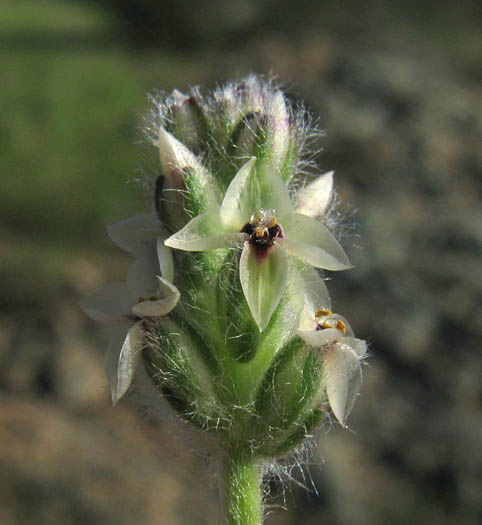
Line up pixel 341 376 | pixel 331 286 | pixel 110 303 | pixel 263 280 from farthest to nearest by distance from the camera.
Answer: pixel 331 286, pixel 110 303, pixel 341 376, pixel 263 280

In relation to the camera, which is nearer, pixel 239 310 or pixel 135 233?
pixel 239 310

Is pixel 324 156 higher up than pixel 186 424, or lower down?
lower down

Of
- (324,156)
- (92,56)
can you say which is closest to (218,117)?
(324,156)

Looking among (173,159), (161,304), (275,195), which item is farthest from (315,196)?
(161,304)

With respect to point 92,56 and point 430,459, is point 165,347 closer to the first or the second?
point 430,459

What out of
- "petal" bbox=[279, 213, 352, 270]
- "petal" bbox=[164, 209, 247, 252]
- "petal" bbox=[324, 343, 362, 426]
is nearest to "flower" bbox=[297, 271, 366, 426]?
"petal" bbox=[324, 343, 362, 426]

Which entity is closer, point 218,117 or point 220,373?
point 220,373

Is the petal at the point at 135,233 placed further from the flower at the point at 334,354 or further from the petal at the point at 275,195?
the flower at the point at 334,354

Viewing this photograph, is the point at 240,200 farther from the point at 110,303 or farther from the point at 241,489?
the point at 241,489

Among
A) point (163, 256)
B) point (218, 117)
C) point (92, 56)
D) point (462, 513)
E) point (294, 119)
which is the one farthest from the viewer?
point (92, 56)
